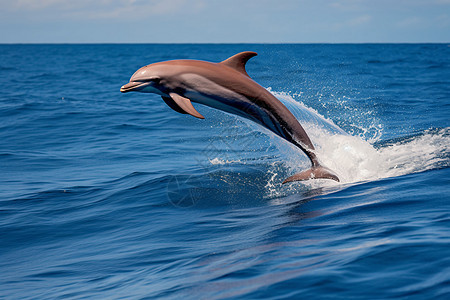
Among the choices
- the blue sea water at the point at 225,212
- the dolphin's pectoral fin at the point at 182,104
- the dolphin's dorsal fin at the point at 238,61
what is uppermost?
the dolphin's dorsal fin at the point at 238,61

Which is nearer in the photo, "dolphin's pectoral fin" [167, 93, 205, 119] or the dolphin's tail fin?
"dolphin's pectoral fin" [167, 93, 205, 119]

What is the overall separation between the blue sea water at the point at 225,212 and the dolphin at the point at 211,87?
1.40m

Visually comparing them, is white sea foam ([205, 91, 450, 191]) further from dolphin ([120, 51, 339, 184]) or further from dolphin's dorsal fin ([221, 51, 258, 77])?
dolphin's dorsal fin ([221, 51, 258, 77])

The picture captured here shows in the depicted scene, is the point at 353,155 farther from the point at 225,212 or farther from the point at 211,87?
the point at 211,87

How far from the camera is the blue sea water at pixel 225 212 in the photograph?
182 inches

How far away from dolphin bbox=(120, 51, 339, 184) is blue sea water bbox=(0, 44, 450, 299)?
4.58ft

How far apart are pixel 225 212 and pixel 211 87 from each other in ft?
6.22

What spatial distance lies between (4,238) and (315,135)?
19.2 ft

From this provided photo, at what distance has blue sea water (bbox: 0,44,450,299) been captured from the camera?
4625 mm

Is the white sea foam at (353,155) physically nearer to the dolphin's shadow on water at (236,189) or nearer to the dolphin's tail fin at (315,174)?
the dolphin's shadow on water at (236,189)

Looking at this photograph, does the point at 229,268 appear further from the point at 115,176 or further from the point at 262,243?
the point at 115,176

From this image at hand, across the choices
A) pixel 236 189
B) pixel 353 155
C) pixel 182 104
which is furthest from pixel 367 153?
pixel 182 104

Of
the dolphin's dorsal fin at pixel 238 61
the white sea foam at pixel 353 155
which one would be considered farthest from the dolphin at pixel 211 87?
the white sea foam at pixel 353 155

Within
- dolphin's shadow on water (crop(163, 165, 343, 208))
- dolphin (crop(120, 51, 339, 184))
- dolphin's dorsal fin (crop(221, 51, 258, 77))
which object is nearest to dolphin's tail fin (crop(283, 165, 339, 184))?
dolphin's shadow on water (crop(163, 165, 343, 208))
